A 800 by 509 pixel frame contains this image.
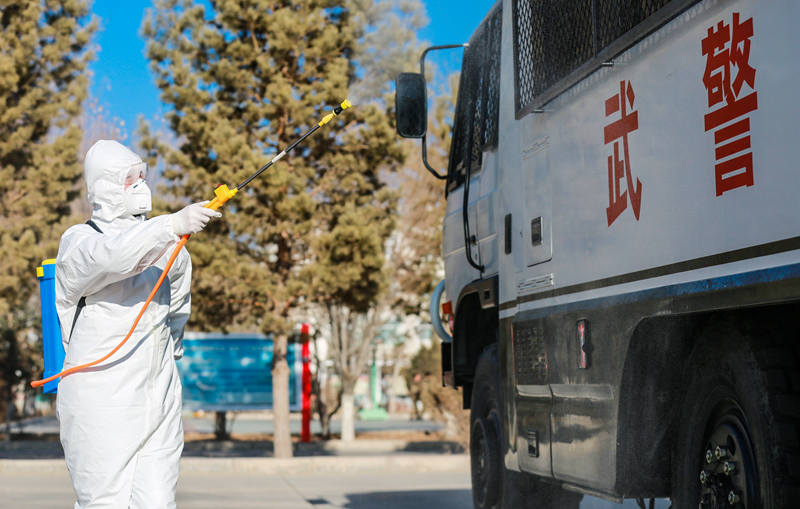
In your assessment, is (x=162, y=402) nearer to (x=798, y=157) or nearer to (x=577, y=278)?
(x=577, y=278)

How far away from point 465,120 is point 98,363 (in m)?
3.05

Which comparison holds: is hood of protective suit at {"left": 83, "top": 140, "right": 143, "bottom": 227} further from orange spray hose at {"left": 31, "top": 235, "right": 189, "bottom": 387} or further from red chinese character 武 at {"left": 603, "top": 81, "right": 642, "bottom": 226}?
red chinese character 武 at {"left": 603, "top": 81, "right": 642, "bottom": 226}

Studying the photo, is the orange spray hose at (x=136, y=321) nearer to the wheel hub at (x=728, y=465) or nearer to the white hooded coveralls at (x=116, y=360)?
the white hooded coveralls at (x=116, y=360)

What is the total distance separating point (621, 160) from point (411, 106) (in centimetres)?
221

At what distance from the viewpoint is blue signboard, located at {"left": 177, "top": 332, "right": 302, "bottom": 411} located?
1591 cm

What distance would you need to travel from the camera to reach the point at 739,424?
9.11 feet

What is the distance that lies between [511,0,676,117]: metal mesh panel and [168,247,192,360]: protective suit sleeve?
1697 mm

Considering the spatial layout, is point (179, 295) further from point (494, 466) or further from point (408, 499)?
point (408, 499)

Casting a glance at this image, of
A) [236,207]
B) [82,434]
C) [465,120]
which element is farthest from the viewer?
[236,207]

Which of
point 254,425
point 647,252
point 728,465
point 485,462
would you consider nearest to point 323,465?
point 485,462

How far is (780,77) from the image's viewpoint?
7.65 ft

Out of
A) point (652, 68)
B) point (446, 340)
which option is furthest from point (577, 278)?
point (446, 340)

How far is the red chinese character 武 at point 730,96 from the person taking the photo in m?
2.48

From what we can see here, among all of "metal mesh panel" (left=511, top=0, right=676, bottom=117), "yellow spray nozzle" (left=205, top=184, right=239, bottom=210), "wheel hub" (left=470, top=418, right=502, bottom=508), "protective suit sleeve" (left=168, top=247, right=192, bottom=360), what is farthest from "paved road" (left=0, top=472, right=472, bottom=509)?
"yellow spray nozzle" (left=205, top=184, right=239, bottom=210)
